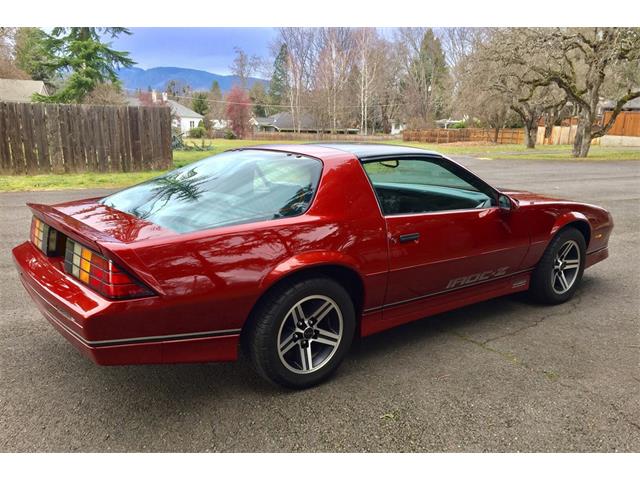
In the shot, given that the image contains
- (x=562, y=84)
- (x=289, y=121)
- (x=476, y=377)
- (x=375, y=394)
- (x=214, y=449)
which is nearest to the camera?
(x=214, y=449)

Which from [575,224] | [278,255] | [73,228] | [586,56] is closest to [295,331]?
[278,255]

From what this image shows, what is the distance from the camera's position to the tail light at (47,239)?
2.75 m

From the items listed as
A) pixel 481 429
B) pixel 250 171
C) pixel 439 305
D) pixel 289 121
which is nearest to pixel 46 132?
pixel 250 171

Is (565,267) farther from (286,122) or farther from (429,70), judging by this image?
(429,70)

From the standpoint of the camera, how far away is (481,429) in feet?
8.00

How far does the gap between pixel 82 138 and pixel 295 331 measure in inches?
514

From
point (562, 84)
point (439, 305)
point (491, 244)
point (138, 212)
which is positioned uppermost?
point (562, 84)

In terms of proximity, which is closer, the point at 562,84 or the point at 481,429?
the point at 481,429

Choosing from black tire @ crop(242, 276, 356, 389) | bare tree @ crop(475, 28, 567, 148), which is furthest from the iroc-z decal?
bare tree @ crop(475, 28, 567, 148)

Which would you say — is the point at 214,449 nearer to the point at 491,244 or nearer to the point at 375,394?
the point at 375,394

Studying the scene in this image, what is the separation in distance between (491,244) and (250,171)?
1852 mm

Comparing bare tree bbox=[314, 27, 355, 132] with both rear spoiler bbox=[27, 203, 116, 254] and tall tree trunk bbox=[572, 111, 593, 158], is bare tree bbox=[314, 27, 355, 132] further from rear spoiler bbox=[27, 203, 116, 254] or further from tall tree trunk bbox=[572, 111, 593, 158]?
rear spoiler bbox=[27, 203, 116, 254]

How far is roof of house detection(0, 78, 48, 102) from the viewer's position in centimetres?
3547

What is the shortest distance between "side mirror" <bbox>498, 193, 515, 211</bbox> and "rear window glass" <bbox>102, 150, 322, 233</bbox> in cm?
155
